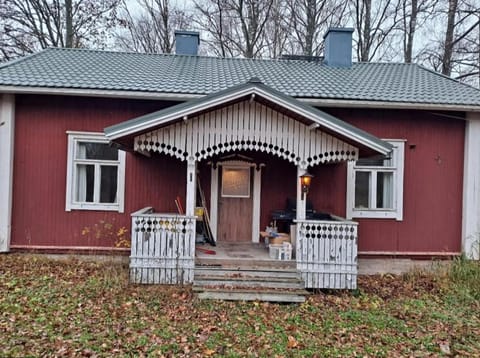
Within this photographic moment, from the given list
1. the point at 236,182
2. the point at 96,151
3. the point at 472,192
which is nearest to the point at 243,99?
the point at 236,182

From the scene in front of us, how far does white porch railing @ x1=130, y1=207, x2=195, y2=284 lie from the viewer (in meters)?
5.48

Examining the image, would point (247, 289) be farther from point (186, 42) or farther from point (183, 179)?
point (186, 42)

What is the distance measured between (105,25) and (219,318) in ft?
48.8

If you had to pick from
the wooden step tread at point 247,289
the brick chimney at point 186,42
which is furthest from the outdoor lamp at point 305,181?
the brick chimney at point 186,42

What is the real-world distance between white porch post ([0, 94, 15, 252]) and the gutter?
355mm

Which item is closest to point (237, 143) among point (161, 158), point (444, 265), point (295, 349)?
point (161, 158)

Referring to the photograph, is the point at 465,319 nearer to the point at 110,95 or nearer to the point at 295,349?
the point at 295,349

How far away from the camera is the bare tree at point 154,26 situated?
16.7 metres

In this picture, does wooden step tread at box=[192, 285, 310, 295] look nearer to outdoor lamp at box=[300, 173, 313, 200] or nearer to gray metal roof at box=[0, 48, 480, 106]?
outdoor lamp at box=[300, 173, 313, 200]

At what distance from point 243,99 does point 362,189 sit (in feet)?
11.7

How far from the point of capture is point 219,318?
457 centimetres

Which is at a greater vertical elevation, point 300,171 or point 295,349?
point 300,171

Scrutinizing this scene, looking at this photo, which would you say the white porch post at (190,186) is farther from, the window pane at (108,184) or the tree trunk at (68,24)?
the tree trunk at (68,24)

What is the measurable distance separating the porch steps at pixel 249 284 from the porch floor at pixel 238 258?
16 cm
